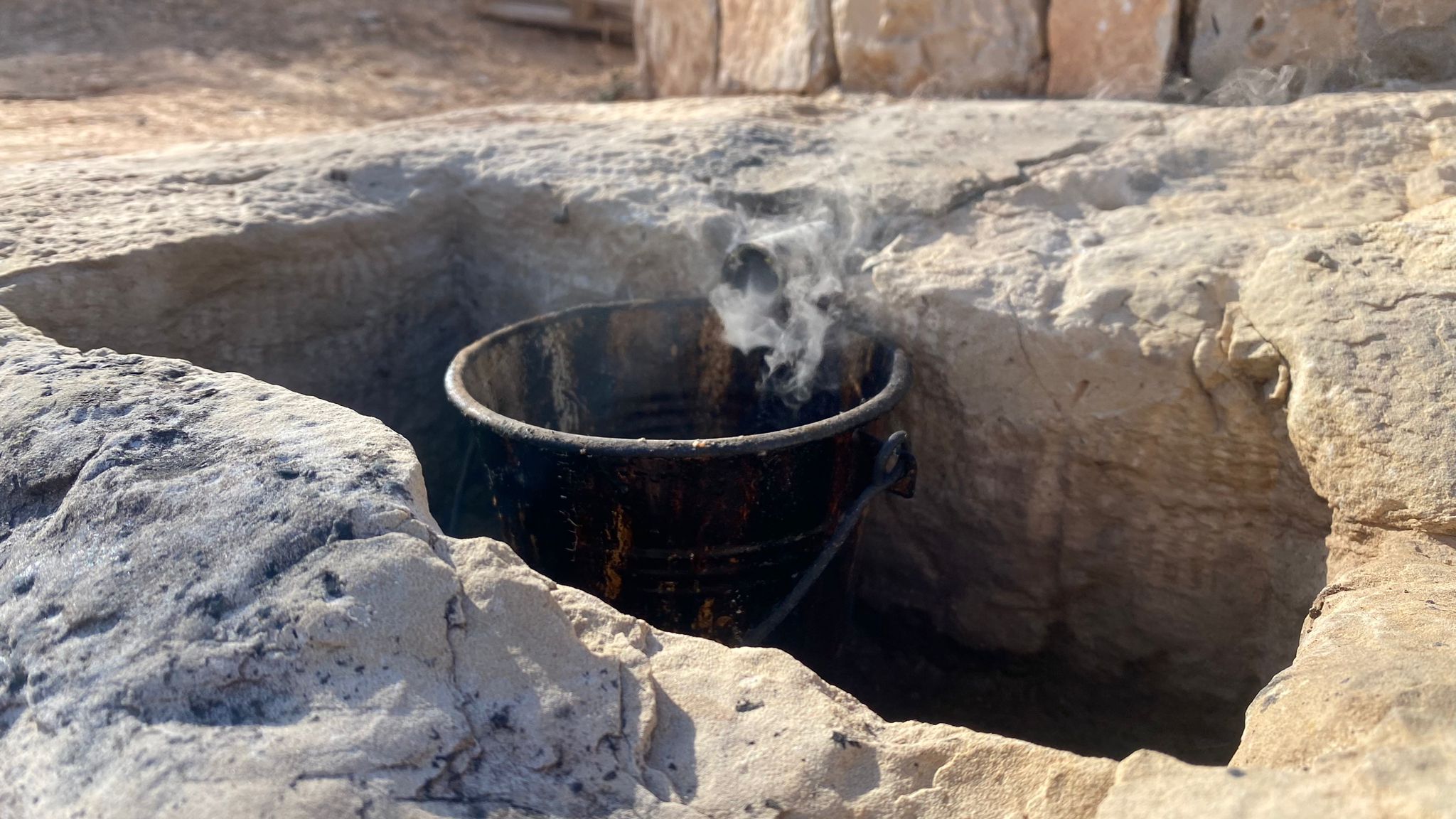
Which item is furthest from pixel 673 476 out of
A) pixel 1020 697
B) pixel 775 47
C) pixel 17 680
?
pixel 775 47

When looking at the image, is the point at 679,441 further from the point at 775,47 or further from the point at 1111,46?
the point at 775,47

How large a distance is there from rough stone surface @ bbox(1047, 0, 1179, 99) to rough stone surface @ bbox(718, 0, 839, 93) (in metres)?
0.93

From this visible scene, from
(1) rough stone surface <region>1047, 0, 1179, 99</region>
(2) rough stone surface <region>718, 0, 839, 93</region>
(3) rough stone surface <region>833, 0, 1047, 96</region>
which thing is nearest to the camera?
(1) rough stone surface <region>1047, 0, 1179, 99</region>

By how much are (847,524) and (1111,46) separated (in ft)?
7.43

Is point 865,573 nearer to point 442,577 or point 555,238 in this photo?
point 555,238

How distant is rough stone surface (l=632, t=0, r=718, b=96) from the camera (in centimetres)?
520

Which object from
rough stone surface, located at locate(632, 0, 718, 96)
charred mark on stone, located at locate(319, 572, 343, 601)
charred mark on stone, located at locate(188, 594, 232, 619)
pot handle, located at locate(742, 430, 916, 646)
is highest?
rough stone surface, located at locate(632, 0, 718, 96)

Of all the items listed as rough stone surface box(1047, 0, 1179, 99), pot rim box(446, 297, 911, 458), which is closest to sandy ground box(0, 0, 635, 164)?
pot rim box(446, 297, 911, 458)

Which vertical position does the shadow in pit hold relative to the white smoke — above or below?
below

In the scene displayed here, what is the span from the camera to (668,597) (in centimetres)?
227

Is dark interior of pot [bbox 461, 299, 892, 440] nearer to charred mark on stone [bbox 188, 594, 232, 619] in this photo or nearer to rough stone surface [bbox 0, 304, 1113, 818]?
rough stone surface [bbox 0, 304, 1113, 818]

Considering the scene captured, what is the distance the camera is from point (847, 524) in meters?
2.28

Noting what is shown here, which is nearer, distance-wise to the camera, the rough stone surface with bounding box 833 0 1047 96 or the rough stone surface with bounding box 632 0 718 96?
the rough stone surface with bounding box 833 0 1047 96

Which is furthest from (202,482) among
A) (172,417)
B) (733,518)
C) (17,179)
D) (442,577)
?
(17,179)
